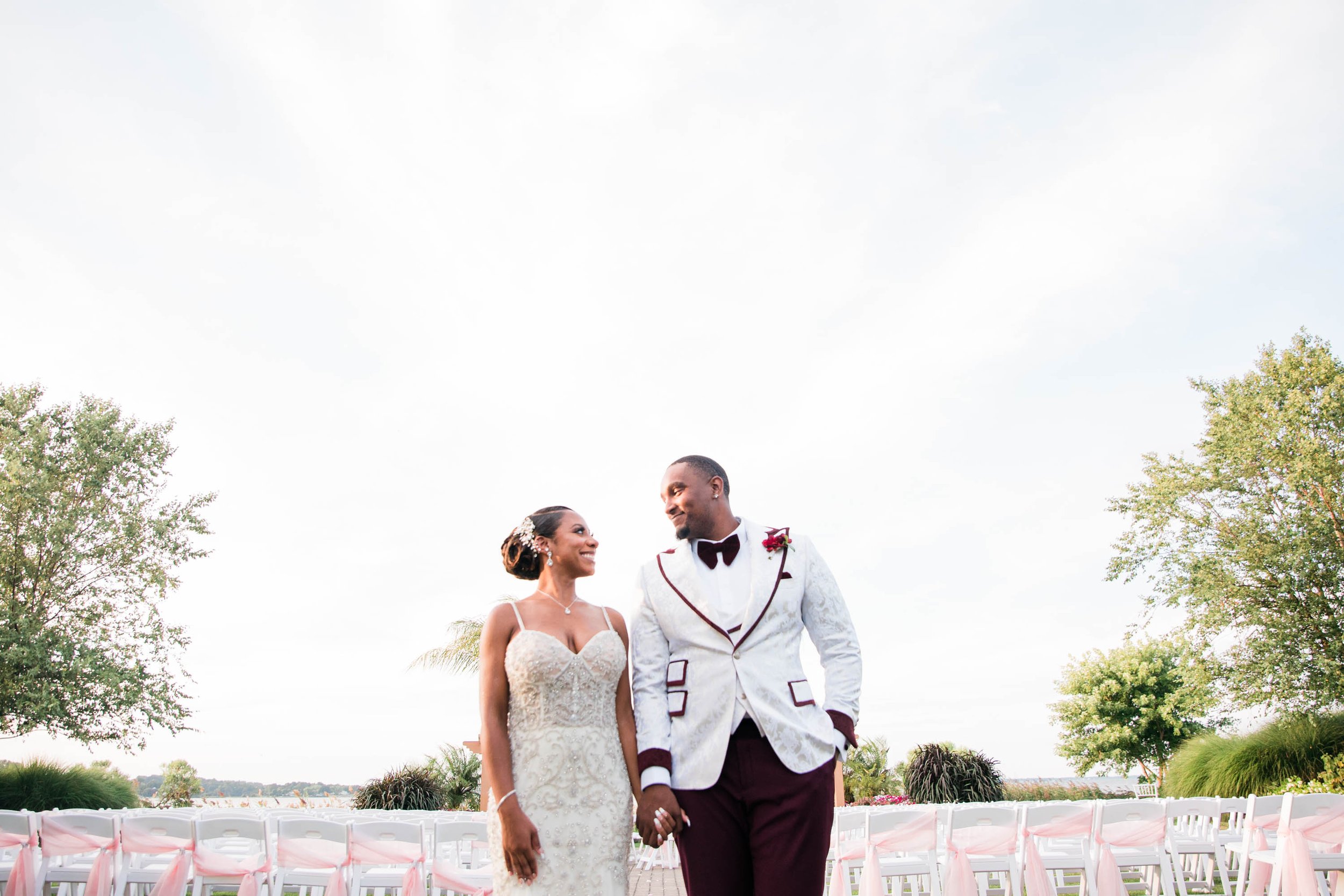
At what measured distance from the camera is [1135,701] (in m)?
31.6

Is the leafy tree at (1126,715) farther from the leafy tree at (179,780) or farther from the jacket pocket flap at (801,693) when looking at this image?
the jacket pocket flap at (801,693)

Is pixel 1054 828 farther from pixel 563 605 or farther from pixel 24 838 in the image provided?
pixel 24 838

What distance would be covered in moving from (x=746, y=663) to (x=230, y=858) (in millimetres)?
4832

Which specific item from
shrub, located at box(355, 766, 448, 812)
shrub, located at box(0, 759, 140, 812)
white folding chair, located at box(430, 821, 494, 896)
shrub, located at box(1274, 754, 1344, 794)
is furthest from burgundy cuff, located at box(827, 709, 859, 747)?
shrub, located at box(0, 759, 140, 812)

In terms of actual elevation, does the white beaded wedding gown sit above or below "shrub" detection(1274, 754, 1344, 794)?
above

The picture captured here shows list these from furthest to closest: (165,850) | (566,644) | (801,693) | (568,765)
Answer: (165,850) → (566,644) → (568,765) → (801,693)

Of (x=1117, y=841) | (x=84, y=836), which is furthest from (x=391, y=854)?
(x=1117, y=841)

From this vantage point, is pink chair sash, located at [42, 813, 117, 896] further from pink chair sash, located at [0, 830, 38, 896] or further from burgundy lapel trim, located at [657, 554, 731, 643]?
burgundy lapel trim, located at [657, 554, 731, 643]

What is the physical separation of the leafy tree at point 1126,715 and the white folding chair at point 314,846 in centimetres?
3194

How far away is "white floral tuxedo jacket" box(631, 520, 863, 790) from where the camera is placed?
8.55 ft

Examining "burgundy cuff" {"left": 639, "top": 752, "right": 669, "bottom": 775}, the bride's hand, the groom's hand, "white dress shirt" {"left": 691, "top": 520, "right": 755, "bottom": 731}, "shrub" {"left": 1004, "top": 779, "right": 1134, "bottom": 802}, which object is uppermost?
"white dress shirt" {"left": 691, "top": 520, "right": 755, "bottom": 731}

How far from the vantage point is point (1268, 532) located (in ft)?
64.0

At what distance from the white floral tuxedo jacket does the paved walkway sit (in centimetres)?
613

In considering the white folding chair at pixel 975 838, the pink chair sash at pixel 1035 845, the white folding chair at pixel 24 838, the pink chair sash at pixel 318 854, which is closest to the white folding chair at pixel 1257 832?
the pink chair sash at pixel 1035 845
